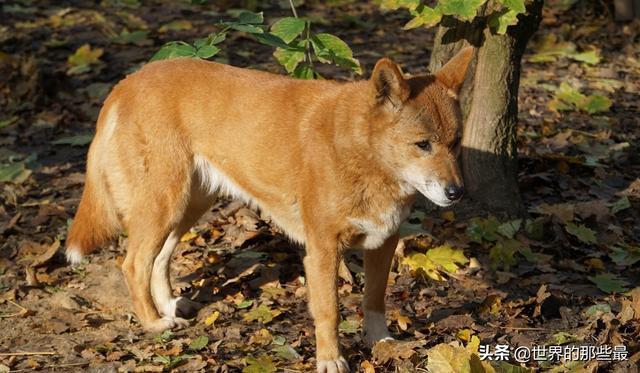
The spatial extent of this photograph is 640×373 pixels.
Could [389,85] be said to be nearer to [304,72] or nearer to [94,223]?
[304,72]

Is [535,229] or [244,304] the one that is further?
[535,229]

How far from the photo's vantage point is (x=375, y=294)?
536 centimetres

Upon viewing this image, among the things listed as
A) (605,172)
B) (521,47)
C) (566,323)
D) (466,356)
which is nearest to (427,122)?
(466,356)

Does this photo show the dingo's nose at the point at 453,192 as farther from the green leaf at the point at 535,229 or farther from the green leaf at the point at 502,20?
the green leaf at the point at 535,229

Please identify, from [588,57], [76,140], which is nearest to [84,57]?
[76,140]

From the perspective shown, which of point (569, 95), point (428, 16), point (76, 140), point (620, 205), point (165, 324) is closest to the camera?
point (165, 324)

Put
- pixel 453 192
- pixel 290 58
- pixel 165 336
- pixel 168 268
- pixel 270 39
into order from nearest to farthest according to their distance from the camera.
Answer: pixel 453 192, pixel 270 39, pixel 165 336, pixel 290 58, pixel 168 268

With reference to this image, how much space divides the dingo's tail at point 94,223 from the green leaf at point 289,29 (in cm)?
149

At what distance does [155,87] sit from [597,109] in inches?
185

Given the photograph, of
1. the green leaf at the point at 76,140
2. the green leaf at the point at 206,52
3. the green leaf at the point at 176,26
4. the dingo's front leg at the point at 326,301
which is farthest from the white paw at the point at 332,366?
the green leaf at the point at 176,26

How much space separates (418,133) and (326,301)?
1.07 metres

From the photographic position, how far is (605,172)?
7.50 m

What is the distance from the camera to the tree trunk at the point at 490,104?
647 cm

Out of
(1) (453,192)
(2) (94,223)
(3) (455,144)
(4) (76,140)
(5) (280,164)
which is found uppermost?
(3) (455,144)
